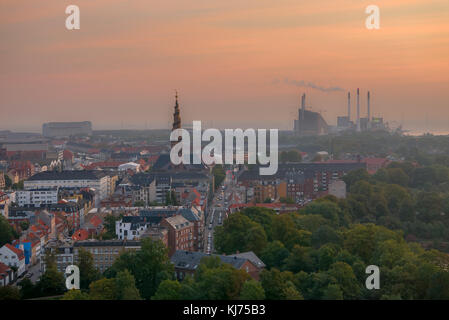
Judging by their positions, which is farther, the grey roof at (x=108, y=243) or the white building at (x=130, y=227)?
the white building at (x=130, y=227)

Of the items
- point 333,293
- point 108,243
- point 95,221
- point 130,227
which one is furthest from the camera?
point 95,221

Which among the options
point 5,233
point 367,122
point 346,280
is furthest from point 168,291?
point 367,122

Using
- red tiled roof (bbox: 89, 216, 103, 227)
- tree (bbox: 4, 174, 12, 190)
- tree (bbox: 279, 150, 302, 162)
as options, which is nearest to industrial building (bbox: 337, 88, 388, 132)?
tree (bbox: 279, 150, 302, 162)

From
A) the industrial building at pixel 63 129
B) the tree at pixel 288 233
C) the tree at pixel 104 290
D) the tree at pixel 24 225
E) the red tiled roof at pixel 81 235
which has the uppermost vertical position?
the industrial building at pixel 63 129

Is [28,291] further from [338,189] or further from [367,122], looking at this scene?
[367,122]

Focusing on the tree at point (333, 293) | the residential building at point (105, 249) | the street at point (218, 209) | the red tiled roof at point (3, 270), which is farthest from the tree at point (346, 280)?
the red tiled roof at point (3, 270)
